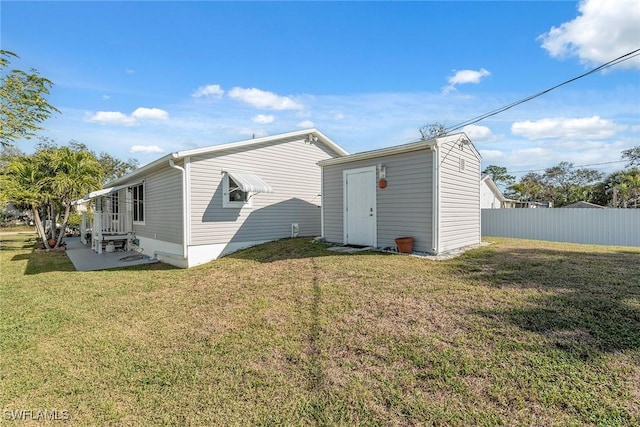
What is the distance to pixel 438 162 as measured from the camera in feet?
24.9

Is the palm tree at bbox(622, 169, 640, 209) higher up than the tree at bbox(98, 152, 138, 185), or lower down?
lower down

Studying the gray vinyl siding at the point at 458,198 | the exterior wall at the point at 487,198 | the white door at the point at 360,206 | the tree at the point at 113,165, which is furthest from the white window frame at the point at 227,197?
the tree at the point at 113,165

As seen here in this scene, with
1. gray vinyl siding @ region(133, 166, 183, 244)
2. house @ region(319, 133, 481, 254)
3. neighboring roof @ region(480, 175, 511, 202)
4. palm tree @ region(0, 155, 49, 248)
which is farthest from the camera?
neighboring roof @ region(480, 175, 511, 202)

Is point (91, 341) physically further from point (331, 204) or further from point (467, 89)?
point (467, 89)

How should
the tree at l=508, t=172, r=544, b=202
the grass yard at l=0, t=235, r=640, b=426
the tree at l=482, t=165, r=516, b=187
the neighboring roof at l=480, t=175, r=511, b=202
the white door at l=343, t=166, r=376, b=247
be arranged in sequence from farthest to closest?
the tree at l=482, t=165, r=516, b=187, the tree at l=508, t=172, r=544, b=202, the neighboring roof at l=480, t=175, r=511, b=202, the white door at l=343, t=166, r=376, b=247, the grass yard at l=0, t=235, r=640, b=426

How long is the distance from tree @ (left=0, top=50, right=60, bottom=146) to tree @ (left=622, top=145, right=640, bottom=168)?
4232 centimetres

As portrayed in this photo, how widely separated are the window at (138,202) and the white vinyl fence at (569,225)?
15311 millimetres

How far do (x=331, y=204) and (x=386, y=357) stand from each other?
6822 mm

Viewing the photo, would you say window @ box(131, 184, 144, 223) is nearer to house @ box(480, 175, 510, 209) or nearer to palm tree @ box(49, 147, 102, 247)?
palm tree @ box(49, 147, 102, 247)

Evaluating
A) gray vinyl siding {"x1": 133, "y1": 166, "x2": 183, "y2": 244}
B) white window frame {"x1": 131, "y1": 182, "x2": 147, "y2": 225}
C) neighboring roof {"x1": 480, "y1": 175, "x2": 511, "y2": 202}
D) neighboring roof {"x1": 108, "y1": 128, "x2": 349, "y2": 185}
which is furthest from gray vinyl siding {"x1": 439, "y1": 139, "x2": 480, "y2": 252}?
neighboring roof {"x1": 480, "y1": 175, "x2": 511, "y2": 202}

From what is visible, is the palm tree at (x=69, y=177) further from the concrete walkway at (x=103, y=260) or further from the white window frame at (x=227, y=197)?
the white window frame at (x=227, y=197)

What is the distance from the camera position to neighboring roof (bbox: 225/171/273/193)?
928 cm

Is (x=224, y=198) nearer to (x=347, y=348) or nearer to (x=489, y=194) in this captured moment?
(x=347, y=348)

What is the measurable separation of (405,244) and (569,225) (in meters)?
9.78
